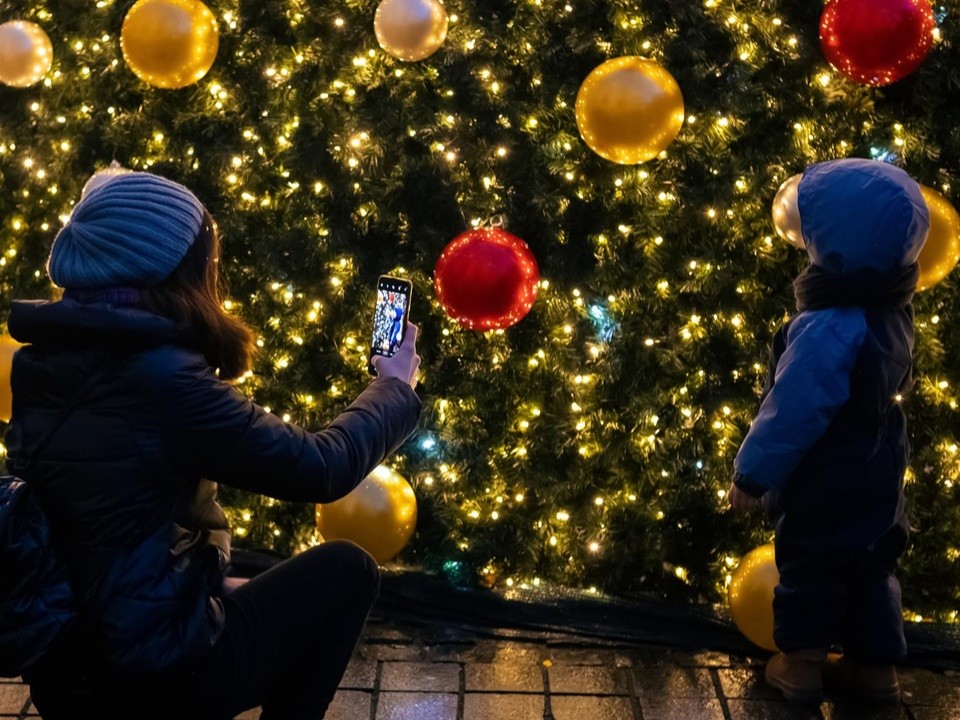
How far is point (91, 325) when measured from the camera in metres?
2.38

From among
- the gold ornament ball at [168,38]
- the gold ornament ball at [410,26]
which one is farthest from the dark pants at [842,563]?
the gold ornament ball at [168,38]

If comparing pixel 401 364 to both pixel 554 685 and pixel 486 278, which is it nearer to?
pixel 486 278

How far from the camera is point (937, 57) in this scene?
4172mm

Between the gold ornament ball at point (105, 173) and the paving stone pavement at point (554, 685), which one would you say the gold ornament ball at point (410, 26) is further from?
the paving stone pavement at point (554, 685)

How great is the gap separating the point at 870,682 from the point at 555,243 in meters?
1.90

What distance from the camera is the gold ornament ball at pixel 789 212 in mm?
3666

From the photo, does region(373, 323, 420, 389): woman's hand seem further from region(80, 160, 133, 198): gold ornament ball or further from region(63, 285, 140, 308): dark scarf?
region(80, 160, 133, 198): gold ornament ball

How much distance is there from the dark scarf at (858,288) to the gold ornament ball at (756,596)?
0.94 m

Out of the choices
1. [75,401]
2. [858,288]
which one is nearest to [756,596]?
[858,288]

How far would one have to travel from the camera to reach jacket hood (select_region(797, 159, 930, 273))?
3.34 m

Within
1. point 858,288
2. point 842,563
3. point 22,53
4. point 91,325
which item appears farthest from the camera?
point 22,53

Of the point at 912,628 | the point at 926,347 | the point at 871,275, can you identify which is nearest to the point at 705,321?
the point at 926,347

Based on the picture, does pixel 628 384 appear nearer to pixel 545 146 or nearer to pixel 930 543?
pixel 545 146

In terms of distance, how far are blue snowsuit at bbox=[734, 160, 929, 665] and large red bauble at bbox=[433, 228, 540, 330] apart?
856 mm
